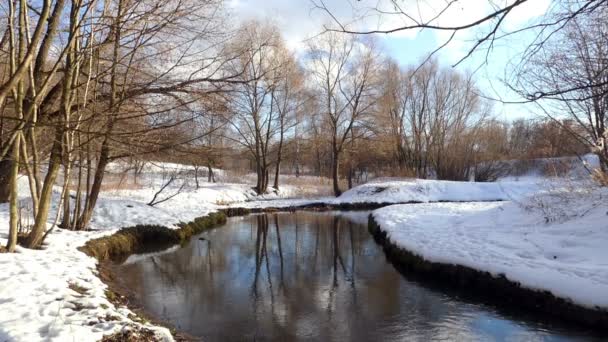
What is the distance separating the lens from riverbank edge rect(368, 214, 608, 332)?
16.9ft

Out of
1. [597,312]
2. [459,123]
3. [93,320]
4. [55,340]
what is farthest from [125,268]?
[459,123]

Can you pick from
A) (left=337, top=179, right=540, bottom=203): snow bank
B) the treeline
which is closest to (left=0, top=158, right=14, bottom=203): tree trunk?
the treeline

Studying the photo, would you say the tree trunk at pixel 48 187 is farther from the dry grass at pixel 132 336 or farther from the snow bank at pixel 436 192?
the snow bank at pixel 436 192

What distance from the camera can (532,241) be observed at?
8.17 m

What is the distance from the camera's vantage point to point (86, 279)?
5.79m

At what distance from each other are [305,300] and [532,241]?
4.90 m

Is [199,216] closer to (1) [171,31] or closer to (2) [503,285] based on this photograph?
(1) [171,31]

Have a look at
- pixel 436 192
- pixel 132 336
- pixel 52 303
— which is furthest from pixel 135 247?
pixel 436 192

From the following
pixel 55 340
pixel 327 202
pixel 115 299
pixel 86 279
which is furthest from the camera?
pixel 327 202

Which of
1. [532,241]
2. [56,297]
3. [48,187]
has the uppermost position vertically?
[48,187]

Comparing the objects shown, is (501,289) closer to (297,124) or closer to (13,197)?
(13,197)

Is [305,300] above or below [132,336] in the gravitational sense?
below

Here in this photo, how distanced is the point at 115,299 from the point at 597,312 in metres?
6.11

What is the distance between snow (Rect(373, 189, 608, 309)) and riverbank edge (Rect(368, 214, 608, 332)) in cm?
9
